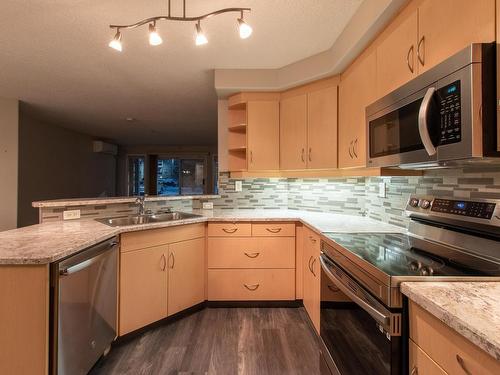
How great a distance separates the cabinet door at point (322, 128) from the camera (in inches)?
89.9

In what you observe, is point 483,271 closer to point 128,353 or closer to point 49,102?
point 128,353

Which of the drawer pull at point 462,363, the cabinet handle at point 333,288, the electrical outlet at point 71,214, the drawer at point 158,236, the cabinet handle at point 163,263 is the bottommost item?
the cabinet handle at point 163,263

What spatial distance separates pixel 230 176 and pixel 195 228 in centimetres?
82

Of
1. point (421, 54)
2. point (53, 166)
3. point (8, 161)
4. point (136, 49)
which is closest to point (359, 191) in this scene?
point (421, 54)

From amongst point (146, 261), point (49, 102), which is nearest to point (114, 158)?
point (49, 102)

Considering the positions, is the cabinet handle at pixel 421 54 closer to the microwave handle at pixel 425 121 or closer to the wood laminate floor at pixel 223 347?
the microwave handle at pixel 425 121

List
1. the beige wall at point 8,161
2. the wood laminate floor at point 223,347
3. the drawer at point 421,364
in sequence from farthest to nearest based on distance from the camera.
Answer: the beige wall at point 8,161, the wood laminate floor at point 223,347, the drawer at point 421,364

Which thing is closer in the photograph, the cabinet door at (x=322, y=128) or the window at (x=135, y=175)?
the cabinet door at (x=322, y=128)

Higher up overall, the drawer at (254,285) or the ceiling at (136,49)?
the ceiling at (136,49)

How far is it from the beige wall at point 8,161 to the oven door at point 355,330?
4.09m

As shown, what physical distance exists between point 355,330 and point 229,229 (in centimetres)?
149

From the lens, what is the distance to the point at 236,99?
2832mm

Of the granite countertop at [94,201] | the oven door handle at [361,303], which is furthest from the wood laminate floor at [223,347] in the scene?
the granite countertop at [94,201]

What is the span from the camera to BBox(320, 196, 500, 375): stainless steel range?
2.93 ft
